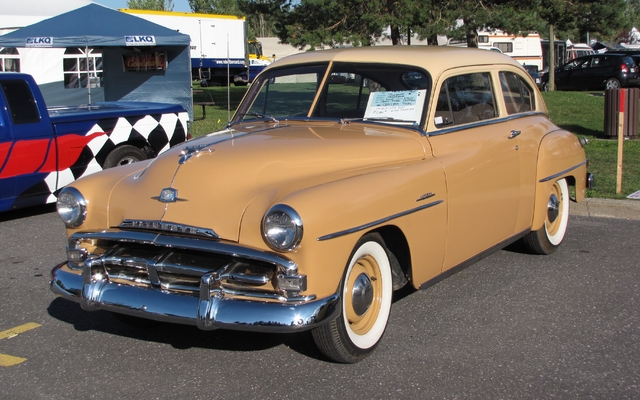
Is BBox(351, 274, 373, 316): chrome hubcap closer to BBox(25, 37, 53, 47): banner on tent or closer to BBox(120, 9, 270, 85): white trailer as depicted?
BBox(25, 37, 53, 47): banner on tent

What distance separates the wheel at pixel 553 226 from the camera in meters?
6.04

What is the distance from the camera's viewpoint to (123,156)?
8.70 meters

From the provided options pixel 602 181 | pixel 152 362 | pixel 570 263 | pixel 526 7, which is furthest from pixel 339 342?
pixel 526 7

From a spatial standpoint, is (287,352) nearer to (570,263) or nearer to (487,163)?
(487,163)

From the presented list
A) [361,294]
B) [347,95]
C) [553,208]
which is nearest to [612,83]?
[553,208]

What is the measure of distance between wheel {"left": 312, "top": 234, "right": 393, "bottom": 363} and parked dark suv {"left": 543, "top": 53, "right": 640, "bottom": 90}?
24.7 meters

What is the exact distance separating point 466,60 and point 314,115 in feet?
4.07

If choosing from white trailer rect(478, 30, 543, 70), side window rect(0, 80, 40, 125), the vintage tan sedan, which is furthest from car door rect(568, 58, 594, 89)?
side window rect(0, 80, 40, 125)

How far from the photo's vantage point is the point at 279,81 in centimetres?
555

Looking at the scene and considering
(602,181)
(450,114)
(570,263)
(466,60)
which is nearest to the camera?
(450,114)

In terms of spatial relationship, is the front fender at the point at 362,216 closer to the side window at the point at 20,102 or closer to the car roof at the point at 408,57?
the car roof at the point at 408,57

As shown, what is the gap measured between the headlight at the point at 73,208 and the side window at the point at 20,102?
3.83m

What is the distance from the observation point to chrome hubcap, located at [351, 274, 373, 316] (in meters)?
3.94

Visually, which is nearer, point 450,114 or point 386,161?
point 386,161
